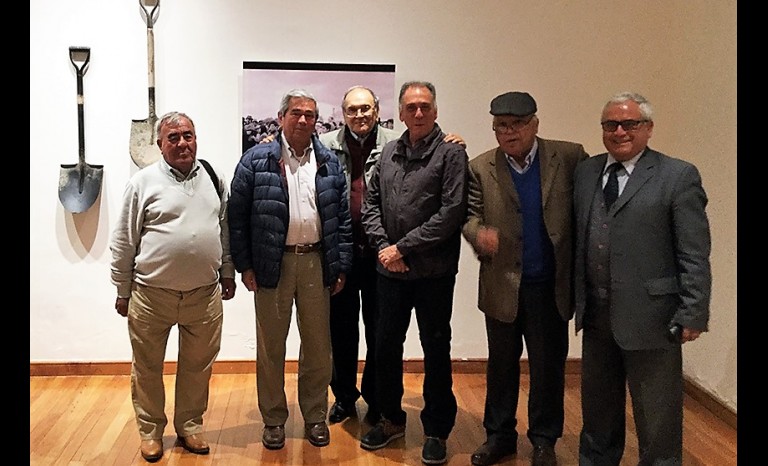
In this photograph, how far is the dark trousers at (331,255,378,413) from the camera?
360 centimetres

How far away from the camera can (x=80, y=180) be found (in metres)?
4.27

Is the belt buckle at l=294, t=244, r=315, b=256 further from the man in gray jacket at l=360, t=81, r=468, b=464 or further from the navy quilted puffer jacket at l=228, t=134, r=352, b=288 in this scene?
the man in gray jacket at l=360, t=81, r=468, b=464

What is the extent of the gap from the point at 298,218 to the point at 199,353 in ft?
2.45

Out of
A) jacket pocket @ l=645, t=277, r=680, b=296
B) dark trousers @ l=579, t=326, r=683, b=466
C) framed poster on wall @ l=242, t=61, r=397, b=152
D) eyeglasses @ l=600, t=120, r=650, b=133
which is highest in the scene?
framed poster on wall @ l=242, t=61, r=397, b=152

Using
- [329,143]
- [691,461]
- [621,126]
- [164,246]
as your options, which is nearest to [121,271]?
[164,246]

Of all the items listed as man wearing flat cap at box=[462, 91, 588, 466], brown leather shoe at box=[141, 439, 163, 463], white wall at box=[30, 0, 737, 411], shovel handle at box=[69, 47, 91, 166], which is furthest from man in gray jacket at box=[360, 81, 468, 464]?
shovel handle at box=[69, 47, 91, 166]

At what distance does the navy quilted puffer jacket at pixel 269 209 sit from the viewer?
3213 mm

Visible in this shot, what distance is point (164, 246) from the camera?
3.12m

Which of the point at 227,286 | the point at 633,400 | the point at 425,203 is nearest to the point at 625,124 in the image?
the point at 425,203

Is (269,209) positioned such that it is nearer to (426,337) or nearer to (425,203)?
(425,203)

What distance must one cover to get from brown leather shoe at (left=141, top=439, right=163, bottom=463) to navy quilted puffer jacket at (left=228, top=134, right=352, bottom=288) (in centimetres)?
84

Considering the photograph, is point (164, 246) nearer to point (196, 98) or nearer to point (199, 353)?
point (199, 353)

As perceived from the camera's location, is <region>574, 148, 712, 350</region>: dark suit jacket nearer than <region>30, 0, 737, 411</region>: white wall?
Yes

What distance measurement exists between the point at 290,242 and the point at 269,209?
0.61 feet
